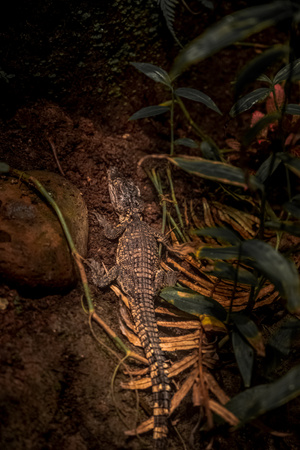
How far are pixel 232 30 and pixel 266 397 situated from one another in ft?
6.29

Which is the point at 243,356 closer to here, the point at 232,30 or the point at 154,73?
the point at 232,30

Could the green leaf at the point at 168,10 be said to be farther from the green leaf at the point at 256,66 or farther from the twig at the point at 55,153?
the green leaf at the point at 256,66

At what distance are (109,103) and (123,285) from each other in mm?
2026

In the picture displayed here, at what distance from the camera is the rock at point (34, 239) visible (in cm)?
237

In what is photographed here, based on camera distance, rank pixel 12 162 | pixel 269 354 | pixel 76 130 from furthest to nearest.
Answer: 1. pixel 76 130
2. pixel 12 162
3. pixel 269 354

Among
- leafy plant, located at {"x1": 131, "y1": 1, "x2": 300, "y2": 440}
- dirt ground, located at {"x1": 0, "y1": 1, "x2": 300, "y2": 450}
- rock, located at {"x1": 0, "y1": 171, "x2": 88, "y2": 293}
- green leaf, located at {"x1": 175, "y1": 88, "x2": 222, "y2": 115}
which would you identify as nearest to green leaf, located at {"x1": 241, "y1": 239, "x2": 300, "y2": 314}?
leafy plant, located at {"x1": 131, "y1": 1, "x2": 300, "y2": 440}

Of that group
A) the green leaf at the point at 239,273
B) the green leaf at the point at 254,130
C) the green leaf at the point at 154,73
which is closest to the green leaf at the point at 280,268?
the green leaf at the point at 239,273

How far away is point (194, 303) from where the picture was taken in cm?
260

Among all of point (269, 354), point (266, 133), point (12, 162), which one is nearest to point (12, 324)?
point (12, 162)

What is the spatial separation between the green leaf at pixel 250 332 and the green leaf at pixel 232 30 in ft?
5.44

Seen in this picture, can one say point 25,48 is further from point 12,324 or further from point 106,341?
point 106,341

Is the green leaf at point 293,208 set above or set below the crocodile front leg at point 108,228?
above

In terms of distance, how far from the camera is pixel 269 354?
2.21m

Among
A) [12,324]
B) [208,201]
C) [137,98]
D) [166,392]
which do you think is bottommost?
[166,392]
